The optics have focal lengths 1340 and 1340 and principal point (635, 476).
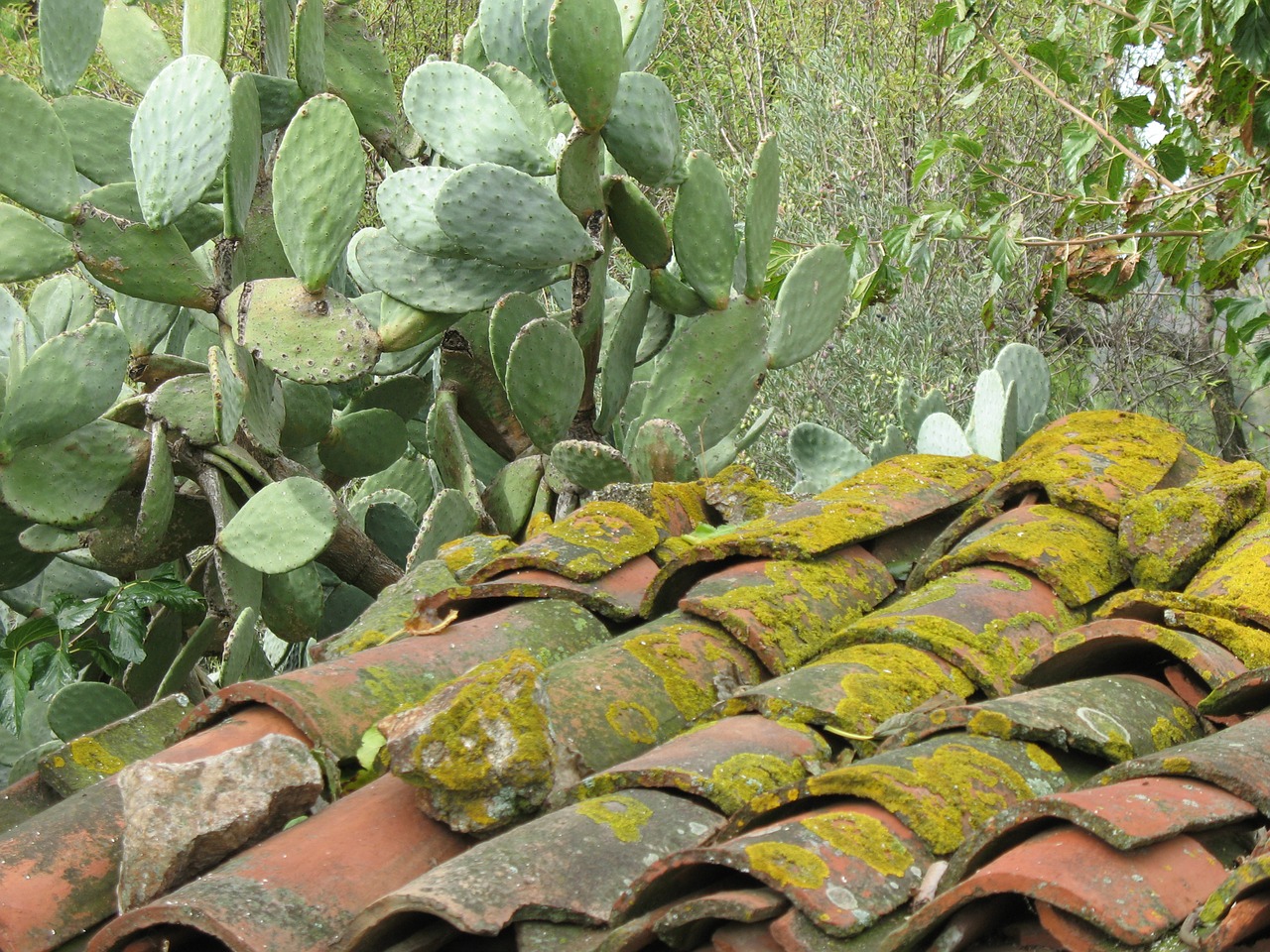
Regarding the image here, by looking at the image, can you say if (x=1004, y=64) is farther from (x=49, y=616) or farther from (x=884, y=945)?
(x=884, y=945)

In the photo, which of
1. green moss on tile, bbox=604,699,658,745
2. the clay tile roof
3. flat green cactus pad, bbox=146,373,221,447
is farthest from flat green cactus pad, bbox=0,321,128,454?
green moss on tile, bbox=604,699,658,745

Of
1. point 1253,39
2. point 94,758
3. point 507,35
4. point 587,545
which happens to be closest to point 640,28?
point 507,35

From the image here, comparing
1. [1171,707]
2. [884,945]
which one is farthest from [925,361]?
[884,945]

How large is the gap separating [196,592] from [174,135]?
Result: 1267 millimetres

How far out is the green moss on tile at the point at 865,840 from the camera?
1.48 metres

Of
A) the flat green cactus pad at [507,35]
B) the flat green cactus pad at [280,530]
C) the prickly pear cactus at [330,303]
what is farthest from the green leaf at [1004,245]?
the flat green cactus pad at [280,530]

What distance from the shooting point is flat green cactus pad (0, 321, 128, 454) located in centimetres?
317

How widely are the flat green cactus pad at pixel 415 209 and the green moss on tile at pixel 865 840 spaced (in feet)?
7.53

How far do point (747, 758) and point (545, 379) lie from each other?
188 cm

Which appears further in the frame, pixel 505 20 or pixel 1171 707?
pixel 505 20

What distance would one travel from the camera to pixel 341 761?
82.1 inches

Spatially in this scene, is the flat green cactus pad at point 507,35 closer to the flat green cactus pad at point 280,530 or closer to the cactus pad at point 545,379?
the cactus pad at point 545,379

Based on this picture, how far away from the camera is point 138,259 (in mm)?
3467

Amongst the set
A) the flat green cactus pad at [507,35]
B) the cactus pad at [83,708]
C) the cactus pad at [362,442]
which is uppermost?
the flat green cactus pad at [507,35]
